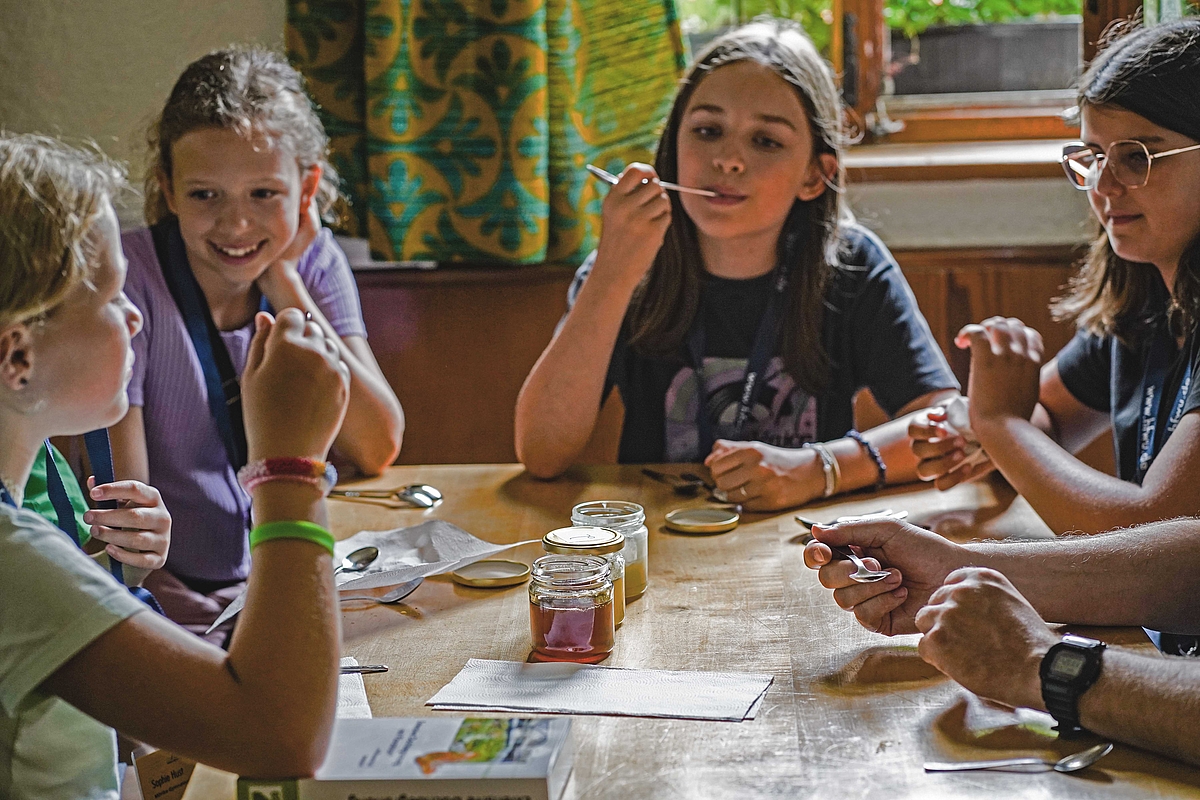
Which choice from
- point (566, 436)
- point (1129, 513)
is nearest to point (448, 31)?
A: point (566, 436)

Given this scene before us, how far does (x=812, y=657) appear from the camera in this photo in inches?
42.2

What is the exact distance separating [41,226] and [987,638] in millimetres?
838

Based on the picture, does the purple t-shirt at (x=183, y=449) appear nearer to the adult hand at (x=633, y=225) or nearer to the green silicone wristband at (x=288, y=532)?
the adult hand at (x=633, y=225)

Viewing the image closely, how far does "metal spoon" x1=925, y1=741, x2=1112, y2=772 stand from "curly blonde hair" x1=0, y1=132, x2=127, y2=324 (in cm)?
76

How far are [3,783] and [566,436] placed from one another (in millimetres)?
986

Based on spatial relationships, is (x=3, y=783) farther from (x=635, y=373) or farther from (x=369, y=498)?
(x=635, y=373)

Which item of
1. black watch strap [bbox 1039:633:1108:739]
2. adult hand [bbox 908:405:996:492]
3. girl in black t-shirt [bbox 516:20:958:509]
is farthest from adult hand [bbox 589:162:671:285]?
black watch strap [bbox 1039:633:1108:739]

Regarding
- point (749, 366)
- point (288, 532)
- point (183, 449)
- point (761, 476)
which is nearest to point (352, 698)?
point (288, 532)

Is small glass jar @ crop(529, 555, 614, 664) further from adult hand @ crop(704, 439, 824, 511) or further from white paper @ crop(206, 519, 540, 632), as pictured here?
adult hand @ crop(704, 439, 824, 511)

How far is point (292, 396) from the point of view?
37.8 inches

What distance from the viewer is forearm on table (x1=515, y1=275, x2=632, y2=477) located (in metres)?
1.77

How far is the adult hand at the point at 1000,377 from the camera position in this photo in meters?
1.60

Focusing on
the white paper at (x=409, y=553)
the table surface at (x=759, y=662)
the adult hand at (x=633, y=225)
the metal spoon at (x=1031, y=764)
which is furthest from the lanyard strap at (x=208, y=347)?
the metal spoon at (x=1031, y=764)

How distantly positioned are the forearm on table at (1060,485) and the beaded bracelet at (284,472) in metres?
0.93
